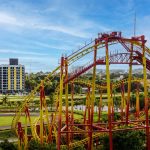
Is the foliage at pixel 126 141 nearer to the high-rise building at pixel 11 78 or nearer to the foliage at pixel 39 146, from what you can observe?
the foliage at pixel 39 146

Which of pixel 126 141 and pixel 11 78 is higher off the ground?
pixel 11 78

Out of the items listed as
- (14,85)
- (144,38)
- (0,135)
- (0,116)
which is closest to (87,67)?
(144,38)

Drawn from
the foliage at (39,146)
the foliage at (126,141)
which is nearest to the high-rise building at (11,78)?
the foliage at (39,146)

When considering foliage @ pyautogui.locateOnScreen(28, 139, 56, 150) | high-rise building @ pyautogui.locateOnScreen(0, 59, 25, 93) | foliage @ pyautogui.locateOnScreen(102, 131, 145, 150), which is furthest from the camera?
high-rise building @ pyautogui.locateOnScreen(0, 59, 25, 93)

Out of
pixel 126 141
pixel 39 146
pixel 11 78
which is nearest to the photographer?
pixel 39 146

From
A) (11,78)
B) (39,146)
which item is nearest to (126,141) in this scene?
(39,146)

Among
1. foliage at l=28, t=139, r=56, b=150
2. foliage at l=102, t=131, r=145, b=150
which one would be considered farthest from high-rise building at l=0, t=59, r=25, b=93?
foliage at l=102, t=131, r=145, b=150

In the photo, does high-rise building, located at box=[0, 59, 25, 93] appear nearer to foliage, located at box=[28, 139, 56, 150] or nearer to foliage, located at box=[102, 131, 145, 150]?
foliage, located at box=[28, 139, 56, 150]

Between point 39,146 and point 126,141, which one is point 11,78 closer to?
point 39,146
